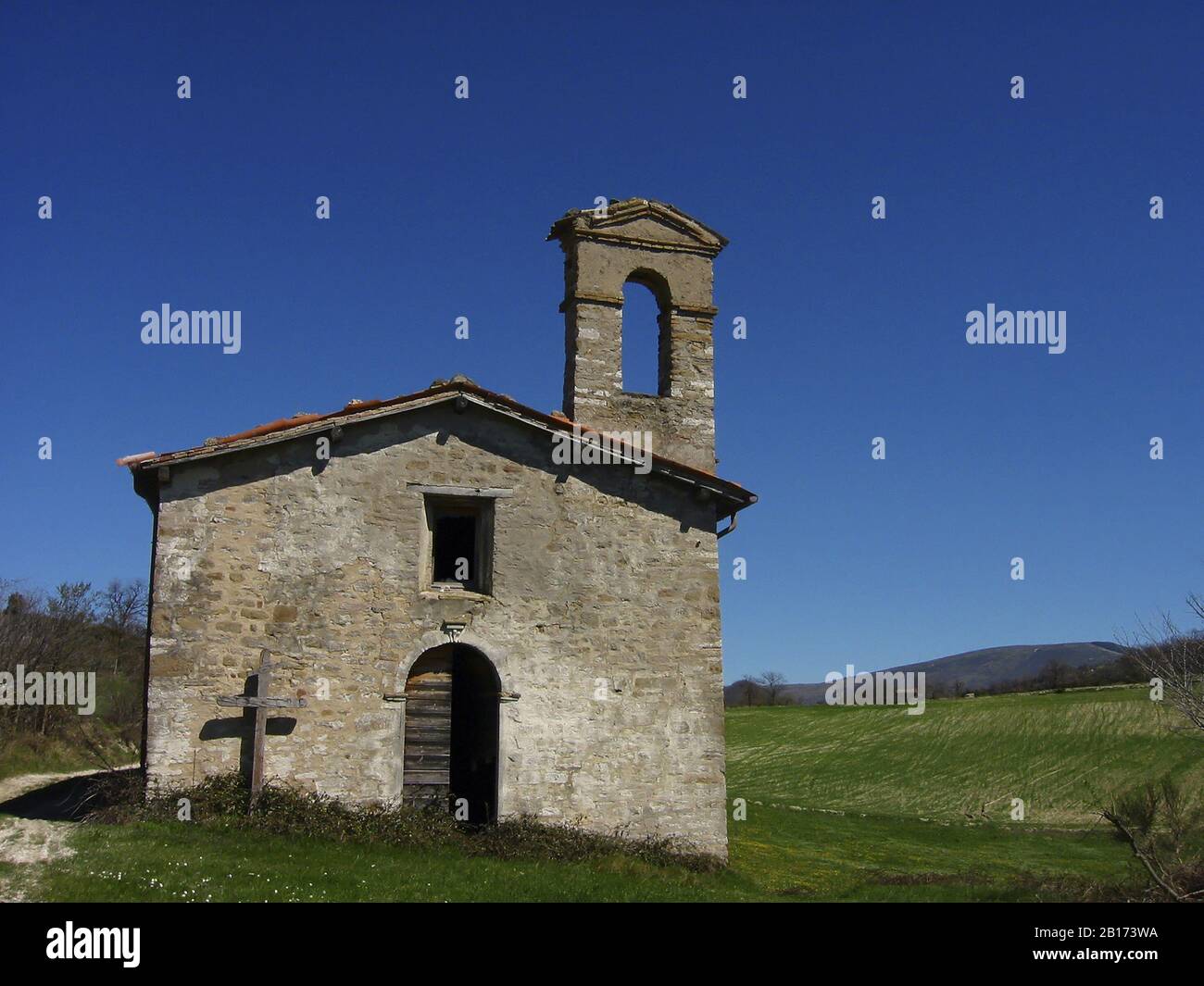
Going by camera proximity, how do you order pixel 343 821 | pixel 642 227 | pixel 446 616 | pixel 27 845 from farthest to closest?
pixel 642 227
pixel 446 616
pixel 343 821
pixel 27 845

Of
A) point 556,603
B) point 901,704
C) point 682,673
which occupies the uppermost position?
point 556,603

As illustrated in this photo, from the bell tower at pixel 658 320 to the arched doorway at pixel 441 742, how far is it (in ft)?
13.2

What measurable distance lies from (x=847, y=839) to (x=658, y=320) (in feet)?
36.7

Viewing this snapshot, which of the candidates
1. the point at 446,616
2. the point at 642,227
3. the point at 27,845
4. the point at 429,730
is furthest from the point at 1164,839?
the point at 27,845

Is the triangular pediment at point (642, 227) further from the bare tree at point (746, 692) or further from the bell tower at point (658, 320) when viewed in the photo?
the bare tree at point (746, 692)

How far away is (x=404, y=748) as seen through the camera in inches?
530

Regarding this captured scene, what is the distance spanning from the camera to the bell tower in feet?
51.0

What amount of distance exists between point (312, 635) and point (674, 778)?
4968mm

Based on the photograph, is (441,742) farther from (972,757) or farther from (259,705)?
(972,757)

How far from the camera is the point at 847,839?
20.9 m

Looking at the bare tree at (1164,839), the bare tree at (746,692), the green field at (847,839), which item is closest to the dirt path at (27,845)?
the green field at (847,839)
